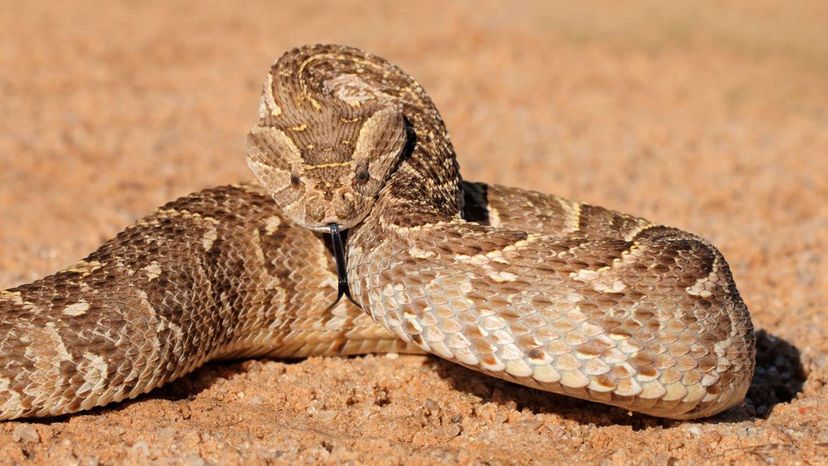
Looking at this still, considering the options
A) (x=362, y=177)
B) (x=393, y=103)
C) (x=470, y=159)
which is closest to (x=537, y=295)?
(x=362, y=177)

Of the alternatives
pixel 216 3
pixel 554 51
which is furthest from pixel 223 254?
pixel 216 3

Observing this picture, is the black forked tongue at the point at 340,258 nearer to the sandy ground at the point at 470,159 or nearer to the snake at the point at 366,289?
the snake at the point at 366,289

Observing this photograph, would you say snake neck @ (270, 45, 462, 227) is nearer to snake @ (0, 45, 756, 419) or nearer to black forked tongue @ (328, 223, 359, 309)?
snake @ (0, 45, 756, 419)

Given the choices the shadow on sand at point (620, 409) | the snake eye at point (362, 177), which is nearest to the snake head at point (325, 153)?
the snake eye at point (362, 177)

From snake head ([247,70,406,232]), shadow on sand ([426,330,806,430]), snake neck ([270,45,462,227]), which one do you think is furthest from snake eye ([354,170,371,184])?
shadow on sand ([426,330,806,430])

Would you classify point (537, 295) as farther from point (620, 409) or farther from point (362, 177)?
point (362, 177)

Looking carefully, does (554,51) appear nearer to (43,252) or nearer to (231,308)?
(43,252)

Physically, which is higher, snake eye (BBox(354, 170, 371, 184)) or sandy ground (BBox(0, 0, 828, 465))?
snake eye (BBox(354, 170, 371, 184))
